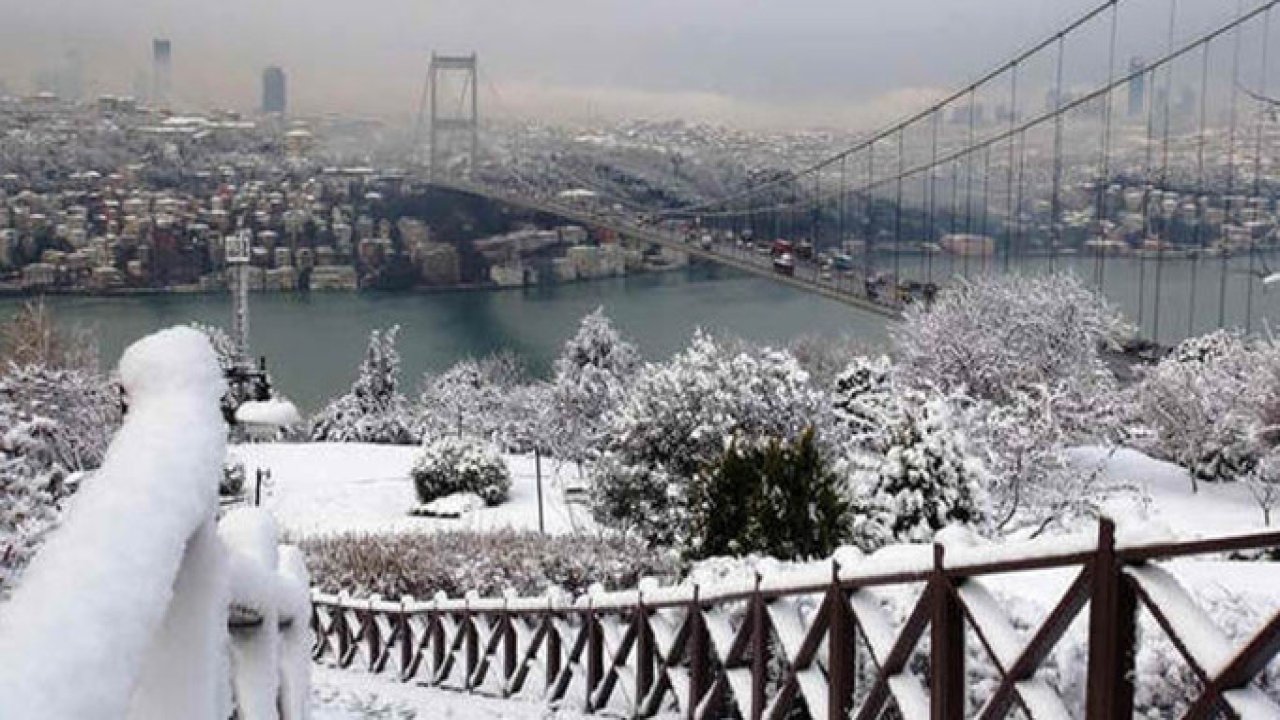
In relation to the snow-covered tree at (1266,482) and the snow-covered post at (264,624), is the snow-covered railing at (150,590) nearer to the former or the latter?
the snow-covered post at (264,624)

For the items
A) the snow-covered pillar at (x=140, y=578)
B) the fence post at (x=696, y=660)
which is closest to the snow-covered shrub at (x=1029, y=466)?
the fence post at (x=696, y=660)

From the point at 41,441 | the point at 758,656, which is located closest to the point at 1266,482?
the point at 41,441

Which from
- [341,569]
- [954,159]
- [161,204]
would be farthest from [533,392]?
[161,204]

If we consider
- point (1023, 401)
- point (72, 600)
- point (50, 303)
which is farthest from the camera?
point (50, 303)

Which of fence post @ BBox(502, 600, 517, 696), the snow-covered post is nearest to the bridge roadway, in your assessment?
fence post @ BBox(502, 600, 517, 696)

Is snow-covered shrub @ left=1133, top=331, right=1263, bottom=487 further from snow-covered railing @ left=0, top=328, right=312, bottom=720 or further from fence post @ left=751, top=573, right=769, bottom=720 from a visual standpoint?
snow-covered railing @ left=0, top=328, right=312, bottom=720

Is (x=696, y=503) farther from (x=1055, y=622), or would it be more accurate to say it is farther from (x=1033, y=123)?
(x=1033, y=123)

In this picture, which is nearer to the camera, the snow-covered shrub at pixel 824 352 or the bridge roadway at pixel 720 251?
the bridge roadway at pixel 720 251
